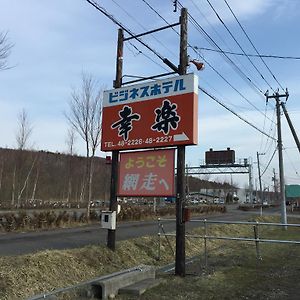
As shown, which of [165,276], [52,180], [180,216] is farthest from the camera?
[52,180]

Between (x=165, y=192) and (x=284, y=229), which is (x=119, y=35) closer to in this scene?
(x=165, y=192)

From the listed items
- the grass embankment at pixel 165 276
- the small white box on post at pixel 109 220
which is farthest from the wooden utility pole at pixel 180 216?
the small white box on post at pixel 109 220

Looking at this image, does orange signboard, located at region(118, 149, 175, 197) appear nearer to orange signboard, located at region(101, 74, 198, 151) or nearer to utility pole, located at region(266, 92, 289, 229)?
orange signboard, located at region(101, 74, 198, 151)

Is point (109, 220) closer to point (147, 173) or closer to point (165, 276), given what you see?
point (147, 173)

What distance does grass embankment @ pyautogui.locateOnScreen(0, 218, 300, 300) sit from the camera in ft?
24.8

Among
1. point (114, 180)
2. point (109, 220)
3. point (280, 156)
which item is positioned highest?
point (280, 156)

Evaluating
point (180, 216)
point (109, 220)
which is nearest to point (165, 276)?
point (180, 216)

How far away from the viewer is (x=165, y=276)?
9.63 metres

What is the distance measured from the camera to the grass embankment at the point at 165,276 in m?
7.55

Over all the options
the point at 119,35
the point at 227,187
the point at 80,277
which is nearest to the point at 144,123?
the point at 119,35

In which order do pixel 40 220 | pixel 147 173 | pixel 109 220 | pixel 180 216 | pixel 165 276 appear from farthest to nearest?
pixel 40 220 < pixel 109 220 < pixel 147 173 < pixel 180 216 < pixel 165 276

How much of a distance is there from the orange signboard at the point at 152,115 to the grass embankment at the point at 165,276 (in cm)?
297

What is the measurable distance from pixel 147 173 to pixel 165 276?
249 cm

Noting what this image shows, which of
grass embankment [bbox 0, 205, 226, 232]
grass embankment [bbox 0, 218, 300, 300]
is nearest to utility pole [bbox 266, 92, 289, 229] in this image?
grass embankment [bbox 0, 205, 226, 232]
